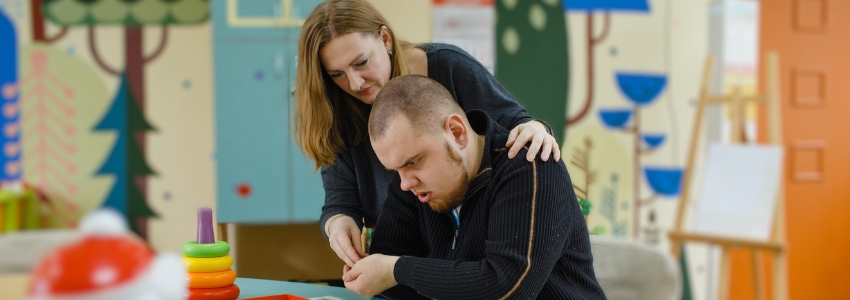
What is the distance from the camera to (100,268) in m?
0.49

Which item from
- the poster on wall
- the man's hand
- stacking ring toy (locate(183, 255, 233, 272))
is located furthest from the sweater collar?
the poster on wall

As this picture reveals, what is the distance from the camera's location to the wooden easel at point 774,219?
9.95 feet

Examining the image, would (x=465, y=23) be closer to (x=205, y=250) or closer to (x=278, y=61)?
(x=278, y=61)

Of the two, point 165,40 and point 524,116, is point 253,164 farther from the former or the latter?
point 524,116

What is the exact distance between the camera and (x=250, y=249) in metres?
1.99

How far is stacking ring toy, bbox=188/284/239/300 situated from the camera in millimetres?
1288

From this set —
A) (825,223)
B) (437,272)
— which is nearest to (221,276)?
(437,272)

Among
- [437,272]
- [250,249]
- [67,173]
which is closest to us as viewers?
[437,272]

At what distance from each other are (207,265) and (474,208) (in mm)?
517

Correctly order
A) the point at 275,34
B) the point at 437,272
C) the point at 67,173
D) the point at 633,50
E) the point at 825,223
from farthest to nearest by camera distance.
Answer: the point at 825,223
the point at 633,50
the point at 67,173
the point at 275,34
the point at 437,272

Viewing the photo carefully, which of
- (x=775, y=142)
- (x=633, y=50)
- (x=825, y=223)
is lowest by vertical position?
(x=825, y=223)

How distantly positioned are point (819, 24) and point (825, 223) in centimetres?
107

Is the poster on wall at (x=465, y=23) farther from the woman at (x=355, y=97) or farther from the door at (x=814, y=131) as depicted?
the woman at (x=355, y=97)

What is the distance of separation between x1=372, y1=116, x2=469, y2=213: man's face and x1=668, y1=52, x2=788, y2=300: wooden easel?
218 centimetres
